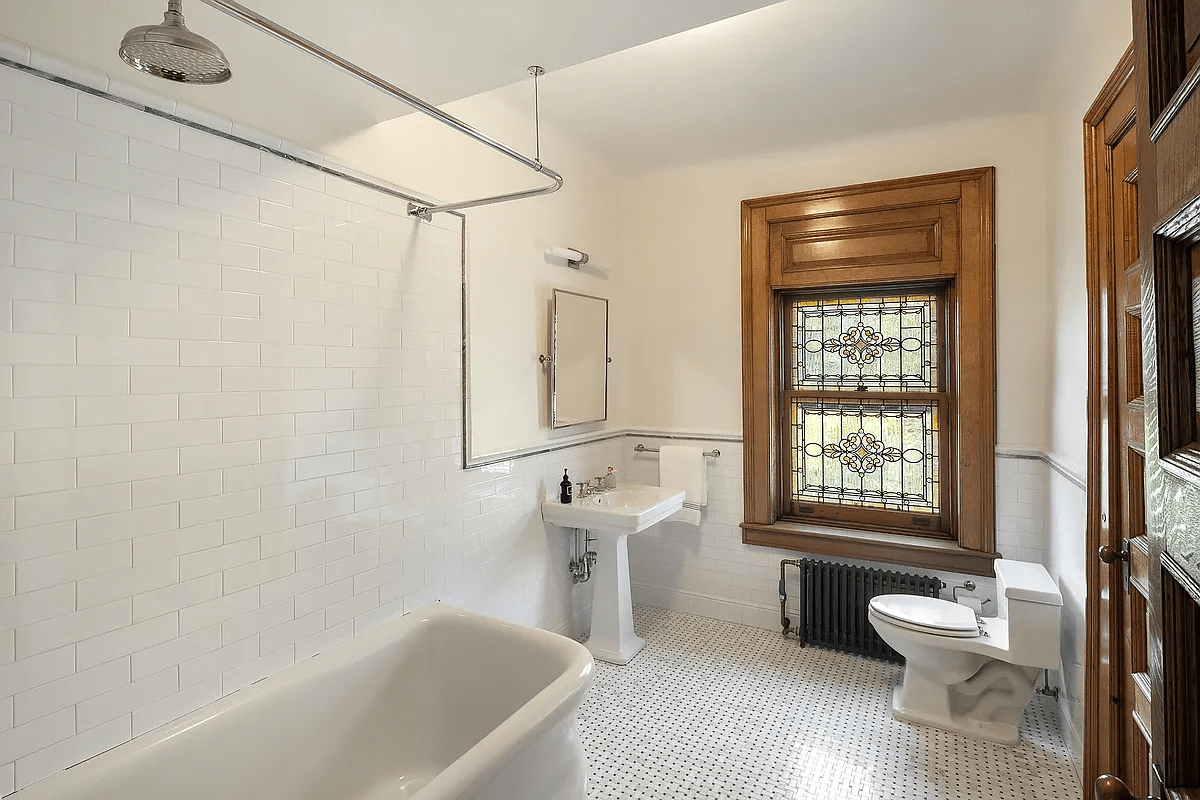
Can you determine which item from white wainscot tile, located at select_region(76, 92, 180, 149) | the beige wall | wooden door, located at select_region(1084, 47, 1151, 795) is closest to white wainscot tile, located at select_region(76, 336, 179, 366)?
white wainscot tile, located at select_region(76, 92, 180, 149)

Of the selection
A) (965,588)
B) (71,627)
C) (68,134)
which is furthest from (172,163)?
(965,588)

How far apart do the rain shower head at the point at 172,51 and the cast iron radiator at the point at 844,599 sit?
3.35m

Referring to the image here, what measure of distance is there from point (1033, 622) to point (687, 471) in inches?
70.9

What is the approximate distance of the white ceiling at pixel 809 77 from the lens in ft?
7.63

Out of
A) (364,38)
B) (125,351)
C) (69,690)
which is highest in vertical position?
(364,38)

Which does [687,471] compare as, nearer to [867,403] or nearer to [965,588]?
[867,403]

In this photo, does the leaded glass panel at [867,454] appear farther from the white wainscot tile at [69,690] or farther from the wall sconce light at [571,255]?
the white wainscot tile at [69,690]

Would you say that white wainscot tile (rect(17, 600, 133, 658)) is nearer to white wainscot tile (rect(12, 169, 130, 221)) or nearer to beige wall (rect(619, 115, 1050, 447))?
white wainscot tile (rect(12, 169, 130, 221))

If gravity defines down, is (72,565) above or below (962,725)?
above

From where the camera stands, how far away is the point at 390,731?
2.21 meters

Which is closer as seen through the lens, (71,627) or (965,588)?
(71,627)

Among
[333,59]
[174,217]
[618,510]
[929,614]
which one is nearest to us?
[333,59]

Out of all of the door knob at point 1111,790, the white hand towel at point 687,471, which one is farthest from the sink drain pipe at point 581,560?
the door knob at point 1111,790

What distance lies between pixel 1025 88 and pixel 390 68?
8.98ft
